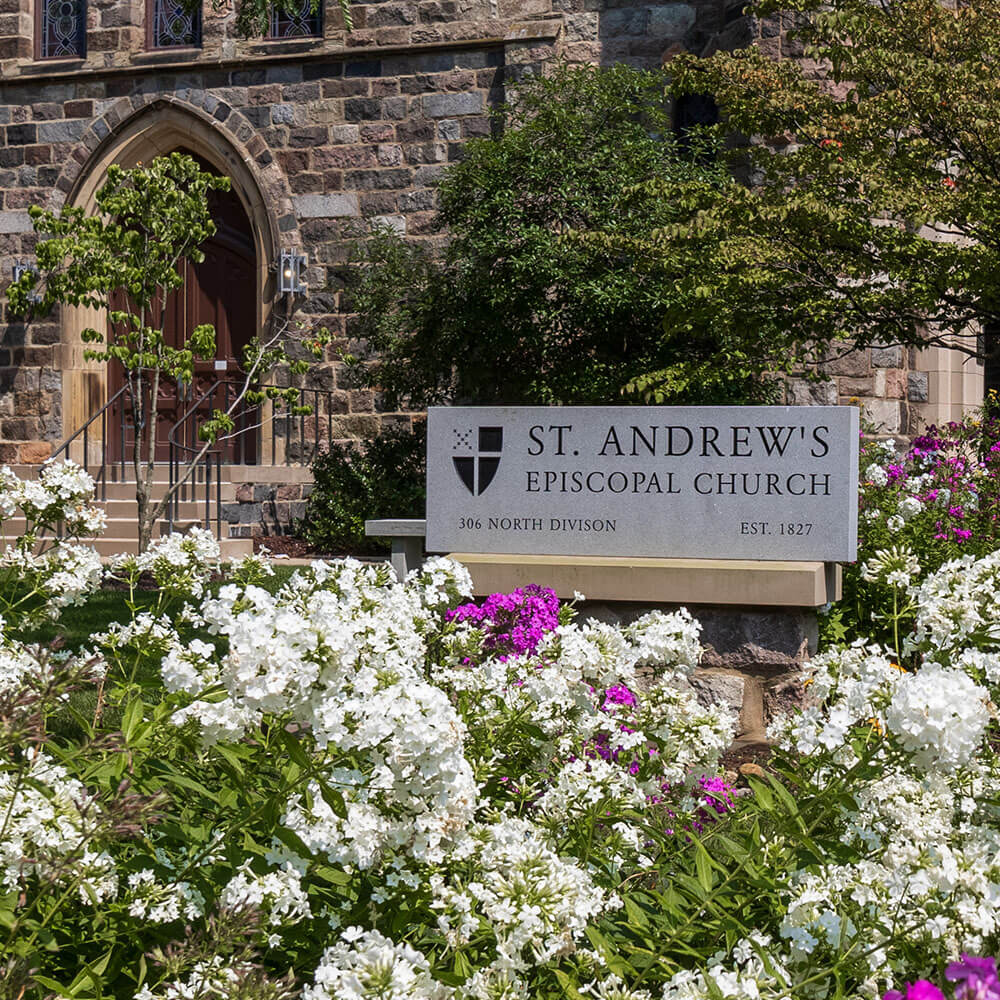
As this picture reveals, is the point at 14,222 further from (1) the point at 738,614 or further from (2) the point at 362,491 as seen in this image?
(1) the point at 738,614

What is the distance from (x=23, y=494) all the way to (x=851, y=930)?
2276 mm

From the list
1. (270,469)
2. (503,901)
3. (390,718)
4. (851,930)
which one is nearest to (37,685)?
(390,718)

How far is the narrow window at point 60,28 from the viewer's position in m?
14.9

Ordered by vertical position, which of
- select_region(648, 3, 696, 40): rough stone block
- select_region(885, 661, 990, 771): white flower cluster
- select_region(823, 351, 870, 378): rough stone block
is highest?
select_region(648, 3, 696, 40): rough stone block

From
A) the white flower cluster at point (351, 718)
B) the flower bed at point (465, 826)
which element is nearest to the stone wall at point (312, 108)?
the flower bed at point (465, 826)

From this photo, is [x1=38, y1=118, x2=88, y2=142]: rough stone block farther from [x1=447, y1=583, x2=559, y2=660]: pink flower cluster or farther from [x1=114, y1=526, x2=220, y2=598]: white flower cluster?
[x1=114, y1=526, x2=220, y2=598]: white flower cluster

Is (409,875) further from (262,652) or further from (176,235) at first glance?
(176,235)

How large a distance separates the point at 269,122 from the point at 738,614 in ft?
34.9

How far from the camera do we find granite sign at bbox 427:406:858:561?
523 centimetres

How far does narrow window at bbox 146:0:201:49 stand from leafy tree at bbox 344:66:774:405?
468 cm

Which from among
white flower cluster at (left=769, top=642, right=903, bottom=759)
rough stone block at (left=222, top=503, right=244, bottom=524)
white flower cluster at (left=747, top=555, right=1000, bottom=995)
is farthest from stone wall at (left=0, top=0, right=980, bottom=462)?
white flower cluster at (left=747, top=555, right=1000, bottom=995)

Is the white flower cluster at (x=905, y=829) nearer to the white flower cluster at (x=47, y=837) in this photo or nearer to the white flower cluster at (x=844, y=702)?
the white flower cluster at (x=844, y=702)

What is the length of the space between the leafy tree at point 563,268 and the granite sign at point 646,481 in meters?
4.47

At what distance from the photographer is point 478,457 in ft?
18.5
